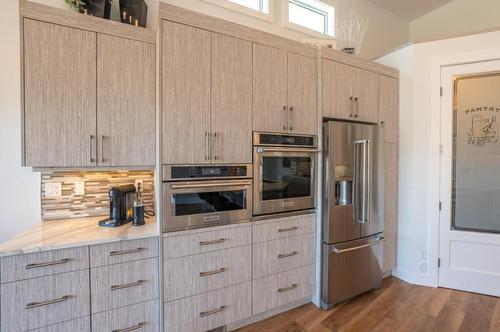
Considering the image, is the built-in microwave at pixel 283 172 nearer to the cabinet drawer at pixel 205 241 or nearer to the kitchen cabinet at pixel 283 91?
the kitchen cabinet at pixel 283 91

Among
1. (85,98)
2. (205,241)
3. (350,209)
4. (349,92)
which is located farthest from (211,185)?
(349,92)

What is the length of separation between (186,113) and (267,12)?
6.09 ft

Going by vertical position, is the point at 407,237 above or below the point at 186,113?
below

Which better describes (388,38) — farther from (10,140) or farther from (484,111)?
(10,140)

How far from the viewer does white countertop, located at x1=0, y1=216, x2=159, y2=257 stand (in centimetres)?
157

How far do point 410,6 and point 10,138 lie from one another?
17.4 ft

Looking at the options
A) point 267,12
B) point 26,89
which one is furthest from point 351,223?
point 26,89

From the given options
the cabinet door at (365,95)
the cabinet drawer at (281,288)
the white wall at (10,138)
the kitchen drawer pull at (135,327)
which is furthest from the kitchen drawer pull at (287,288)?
the white wall at (10,138)

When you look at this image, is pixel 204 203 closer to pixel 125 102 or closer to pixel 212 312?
pixel 212 312

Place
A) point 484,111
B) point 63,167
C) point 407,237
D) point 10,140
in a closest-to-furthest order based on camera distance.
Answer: point 63,167 < point 10,140 < point 484,111 < point 407,237

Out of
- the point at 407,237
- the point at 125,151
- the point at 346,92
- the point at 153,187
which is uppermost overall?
the point at 346,92

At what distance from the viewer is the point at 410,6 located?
4.04 m

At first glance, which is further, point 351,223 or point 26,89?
point 351,223

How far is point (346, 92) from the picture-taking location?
2666 mm
